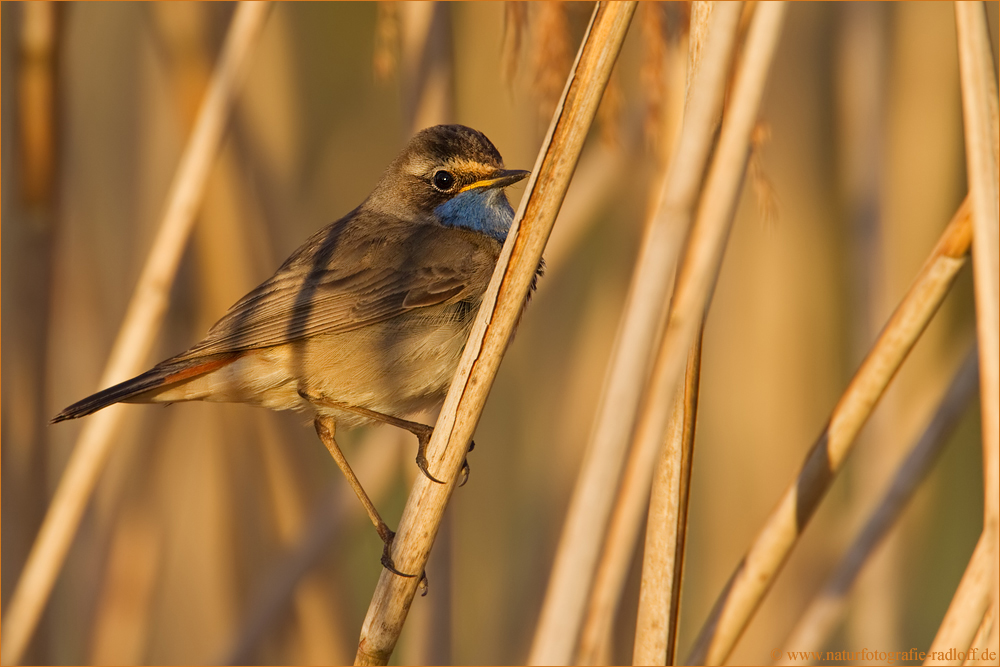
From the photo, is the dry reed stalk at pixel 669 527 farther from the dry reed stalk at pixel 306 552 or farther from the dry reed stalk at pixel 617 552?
the dry reed stalk at pixel 306 552

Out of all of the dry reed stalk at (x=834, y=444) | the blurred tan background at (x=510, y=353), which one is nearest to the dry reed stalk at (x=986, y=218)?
the dry reed stalk at (x=834, y=444)

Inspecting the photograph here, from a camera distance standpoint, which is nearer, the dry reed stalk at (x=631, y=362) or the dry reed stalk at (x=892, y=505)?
the dry reed stalk at (x=631, y=362)

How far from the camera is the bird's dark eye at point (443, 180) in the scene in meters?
3.06

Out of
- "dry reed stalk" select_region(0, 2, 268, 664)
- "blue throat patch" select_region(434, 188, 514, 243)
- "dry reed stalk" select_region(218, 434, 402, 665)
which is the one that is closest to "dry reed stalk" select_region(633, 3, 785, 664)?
"blue throat patch" select_region(434, 188, 514, 243)

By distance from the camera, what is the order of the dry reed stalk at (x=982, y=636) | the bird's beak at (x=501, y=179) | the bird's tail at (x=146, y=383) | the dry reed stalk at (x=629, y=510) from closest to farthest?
the dry reed stalk at (x=982, y=636) < the dry reed stalk at (x=629, y=510) < the bird's tail at (x=146, y=383) < the bird's beak at (x=501, y=179)

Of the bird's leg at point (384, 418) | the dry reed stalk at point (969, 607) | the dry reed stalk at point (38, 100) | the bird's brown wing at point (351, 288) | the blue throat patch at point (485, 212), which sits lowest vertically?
the bird's leg at point (384, 418)

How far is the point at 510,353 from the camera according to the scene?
13.5 ft

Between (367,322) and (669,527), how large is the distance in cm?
132

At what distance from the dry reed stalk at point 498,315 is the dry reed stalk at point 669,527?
14.9 inches

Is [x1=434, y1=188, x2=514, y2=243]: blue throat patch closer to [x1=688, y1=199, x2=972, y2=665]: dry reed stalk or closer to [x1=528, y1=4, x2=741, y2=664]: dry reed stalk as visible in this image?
[x1=688, y1=199, x2=972, y2=665]: dry reed stalk

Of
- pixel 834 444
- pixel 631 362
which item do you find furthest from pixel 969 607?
pixel 631 362

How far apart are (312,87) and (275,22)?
0.58 m

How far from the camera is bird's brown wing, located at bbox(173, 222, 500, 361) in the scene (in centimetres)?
279

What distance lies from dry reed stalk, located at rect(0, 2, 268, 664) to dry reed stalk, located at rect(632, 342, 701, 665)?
154 cm
